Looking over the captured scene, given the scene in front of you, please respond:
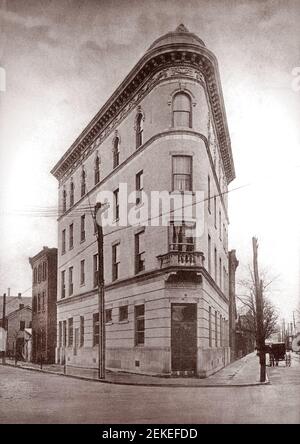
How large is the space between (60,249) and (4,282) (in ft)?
3.76

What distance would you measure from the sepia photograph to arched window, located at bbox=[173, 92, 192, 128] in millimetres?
24

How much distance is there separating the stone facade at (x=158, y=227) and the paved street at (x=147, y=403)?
1.99 ft

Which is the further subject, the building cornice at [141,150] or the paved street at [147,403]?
the building cornice at [141,150]

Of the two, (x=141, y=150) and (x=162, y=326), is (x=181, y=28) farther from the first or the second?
(x=162, y=326)

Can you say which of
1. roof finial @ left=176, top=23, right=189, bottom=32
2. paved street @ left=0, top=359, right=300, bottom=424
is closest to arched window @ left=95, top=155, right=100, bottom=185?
roof finial @ left=176, top=23, right=189, bottom=32

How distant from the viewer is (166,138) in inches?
445

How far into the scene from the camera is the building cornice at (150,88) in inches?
430

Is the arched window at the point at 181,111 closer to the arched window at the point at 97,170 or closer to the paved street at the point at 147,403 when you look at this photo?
the arched window at the point at 97,170

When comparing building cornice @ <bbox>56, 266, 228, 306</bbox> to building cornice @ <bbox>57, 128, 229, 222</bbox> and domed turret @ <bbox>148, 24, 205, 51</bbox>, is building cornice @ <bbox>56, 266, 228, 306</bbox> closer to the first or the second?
building cornice @ <bbox>57, 128, 229, 222</bbox>

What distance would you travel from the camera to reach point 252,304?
11844 millimetres

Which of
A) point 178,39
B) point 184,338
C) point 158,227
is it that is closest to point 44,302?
point 158,227

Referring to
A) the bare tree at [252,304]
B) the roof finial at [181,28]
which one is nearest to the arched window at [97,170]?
the roof finial at [181,28]
